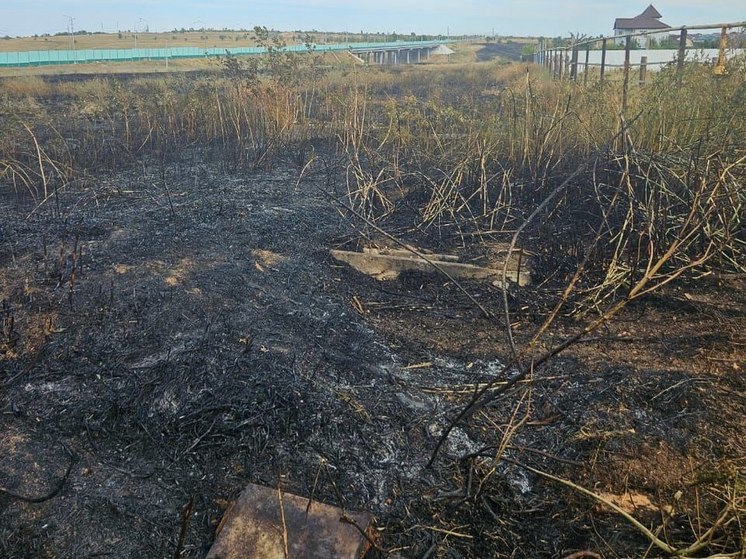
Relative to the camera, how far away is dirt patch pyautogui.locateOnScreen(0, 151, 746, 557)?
2.74 m

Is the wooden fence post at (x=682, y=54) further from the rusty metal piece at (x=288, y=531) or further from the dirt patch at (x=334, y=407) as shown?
the rusty metal piece at (x=288, y=531)

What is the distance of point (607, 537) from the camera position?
8.64 ft

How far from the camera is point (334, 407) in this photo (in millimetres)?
3490

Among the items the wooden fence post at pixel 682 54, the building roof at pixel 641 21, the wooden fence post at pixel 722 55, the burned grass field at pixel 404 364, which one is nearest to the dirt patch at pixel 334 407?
A: the burned grass field at pixel 404 364

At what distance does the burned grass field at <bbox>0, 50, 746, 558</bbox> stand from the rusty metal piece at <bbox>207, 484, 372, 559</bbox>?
13 centimetres

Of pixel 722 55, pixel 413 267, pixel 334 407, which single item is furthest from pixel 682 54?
pixel 334 407

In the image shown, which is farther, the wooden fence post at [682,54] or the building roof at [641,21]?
the building roof at [641,21]

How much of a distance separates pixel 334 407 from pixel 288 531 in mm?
1018

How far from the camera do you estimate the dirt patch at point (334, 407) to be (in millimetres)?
2742

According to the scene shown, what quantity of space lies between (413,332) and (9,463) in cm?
267

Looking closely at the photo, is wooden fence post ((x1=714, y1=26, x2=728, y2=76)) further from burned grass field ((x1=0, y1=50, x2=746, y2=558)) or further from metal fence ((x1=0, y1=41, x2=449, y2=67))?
metal fence ((x1=0, y1=41, x2=449, y2=67))

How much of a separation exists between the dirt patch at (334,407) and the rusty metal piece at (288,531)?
165 millimetres

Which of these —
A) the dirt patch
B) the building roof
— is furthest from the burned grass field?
the building roof

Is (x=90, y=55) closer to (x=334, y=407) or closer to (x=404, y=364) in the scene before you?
(x=404, y=364)
